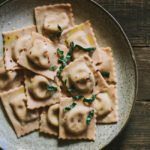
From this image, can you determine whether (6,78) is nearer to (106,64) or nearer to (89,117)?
(89,117)

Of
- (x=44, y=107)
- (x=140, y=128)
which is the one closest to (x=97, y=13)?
(x=44, y=107)

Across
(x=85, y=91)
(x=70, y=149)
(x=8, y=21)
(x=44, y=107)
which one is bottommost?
(x=70, y=149)

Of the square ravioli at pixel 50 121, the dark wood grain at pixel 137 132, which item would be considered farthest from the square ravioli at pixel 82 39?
the dark wood grain at pixel 137 132

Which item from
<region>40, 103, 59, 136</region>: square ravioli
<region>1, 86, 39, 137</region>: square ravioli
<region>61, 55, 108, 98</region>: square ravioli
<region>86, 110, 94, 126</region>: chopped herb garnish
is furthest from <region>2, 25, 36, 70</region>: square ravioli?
<region>86, 110, 94, 126</region>: chopped herb garnish

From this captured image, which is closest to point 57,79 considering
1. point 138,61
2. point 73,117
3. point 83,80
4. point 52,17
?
point 83,80

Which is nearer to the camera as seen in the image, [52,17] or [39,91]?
[39,91]

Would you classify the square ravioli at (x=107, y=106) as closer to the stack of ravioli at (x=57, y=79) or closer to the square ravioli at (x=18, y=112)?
the stack of ravioli at (x=57, y=79)

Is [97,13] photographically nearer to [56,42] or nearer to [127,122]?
[56,42]
